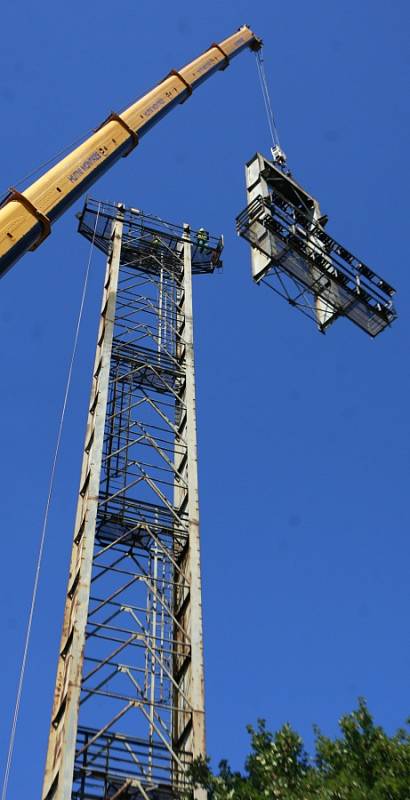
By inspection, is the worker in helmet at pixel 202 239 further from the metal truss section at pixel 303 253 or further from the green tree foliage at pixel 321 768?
the green tree foliage at pixel 321 768

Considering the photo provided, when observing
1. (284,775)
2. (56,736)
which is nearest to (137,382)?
(56,736)

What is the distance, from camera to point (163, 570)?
78.2 ft

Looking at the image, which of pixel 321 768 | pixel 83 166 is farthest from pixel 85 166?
pixel 321 768

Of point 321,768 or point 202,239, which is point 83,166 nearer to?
point 202,239

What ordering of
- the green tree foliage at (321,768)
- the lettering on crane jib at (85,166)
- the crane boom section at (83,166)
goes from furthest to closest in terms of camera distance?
the lettering on crane jib at (85,166)
the crane boom section at (83,166)
the green tree foliage at (321,768)

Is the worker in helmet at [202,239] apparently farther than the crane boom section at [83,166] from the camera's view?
Yes

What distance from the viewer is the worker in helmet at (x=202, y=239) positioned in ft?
105

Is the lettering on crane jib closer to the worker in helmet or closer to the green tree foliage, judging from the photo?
the worker in helmet

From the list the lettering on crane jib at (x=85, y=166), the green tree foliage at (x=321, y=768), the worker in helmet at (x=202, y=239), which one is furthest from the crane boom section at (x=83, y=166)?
the green tree foliage at (x=321, y=768)

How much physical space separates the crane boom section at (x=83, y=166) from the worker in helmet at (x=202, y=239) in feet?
13.2

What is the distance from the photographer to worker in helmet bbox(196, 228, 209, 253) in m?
32.0

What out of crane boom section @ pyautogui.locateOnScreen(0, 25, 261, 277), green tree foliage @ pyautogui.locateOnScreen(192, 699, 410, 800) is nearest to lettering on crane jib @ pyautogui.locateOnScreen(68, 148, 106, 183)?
crane boom section @ pyautogui.locateOnScreen(0, 25, 261, 277)

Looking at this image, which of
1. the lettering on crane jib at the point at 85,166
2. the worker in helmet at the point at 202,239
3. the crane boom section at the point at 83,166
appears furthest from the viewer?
the worker in helmet at the point at 202,239

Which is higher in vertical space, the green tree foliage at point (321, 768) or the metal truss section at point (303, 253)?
the metal truss section at point (303, 253)
